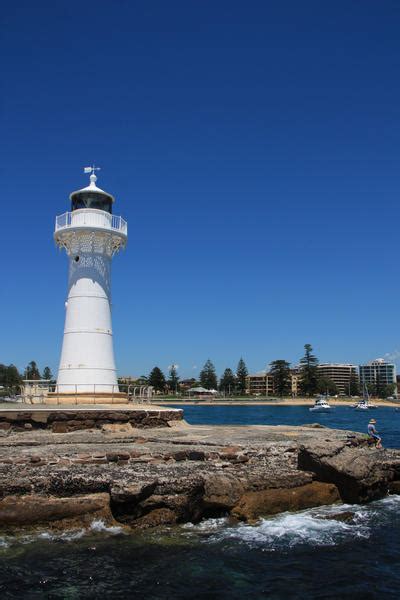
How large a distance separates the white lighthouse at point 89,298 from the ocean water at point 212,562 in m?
12.9

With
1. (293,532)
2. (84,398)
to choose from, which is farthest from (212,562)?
(84,398)

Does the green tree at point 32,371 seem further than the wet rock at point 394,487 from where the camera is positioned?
Yes

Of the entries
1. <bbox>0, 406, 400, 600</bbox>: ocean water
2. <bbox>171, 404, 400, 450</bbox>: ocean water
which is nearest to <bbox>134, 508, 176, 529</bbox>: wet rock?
<bbox>0, 406, 400, 600</bbox>: ocean water

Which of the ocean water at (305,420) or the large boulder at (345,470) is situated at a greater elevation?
the large boulder at (345,470)

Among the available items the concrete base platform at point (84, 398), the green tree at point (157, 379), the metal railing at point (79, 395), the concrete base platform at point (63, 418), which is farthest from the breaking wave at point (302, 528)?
the green tree at point (157, 379)

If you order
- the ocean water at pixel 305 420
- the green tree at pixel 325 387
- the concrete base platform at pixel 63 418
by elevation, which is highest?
the concrete base platform at pixel 63 418

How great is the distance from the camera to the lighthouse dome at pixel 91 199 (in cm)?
2572

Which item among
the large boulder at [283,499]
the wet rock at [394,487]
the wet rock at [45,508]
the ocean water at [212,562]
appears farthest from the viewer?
the wet rock at [394,487]

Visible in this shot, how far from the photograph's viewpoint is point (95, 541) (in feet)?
34.4

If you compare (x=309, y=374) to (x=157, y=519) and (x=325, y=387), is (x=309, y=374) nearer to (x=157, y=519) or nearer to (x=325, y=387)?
(x=325, y=387)

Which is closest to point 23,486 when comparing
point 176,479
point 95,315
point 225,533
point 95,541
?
point 95,541

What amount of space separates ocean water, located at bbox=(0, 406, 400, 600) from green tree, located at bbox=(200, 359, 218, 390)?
15609 centimetres

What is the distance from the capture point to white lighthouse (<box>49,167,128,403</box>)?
24.1 metres

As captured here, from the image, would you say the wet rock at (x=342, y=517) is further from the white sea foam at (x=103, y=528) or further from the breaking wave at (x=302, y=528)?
the white sea foam at (x=103, y=528)
